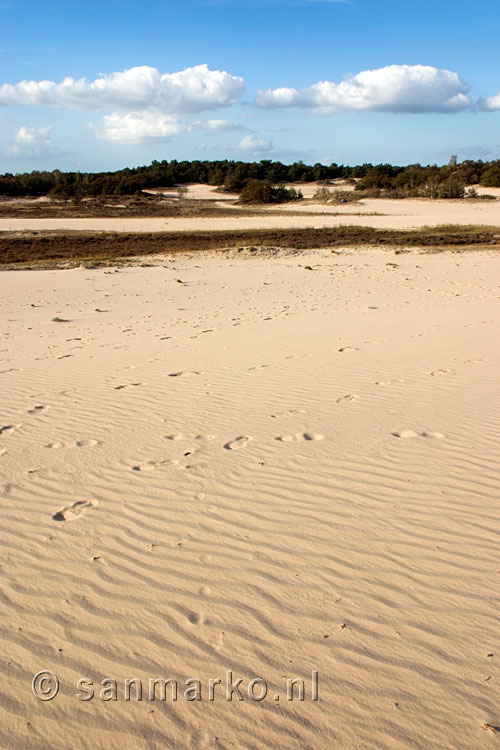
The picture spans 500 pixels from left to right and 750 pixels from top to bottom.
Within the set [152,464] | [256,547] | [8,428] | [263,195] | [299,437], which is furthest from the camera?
[263,195]

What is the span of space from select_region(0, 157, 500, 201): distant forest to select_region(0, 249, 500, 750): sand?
5793cm

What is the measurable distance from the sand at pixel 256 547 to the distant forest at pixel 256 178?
57.9 m

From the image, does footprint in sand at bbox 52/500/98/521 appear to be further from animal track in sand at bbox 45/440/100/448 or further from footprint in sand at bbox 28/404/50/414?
footprint in sand at bbox 28/404/50/414

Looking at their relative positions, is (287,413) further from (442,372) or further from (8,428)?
(8,428)

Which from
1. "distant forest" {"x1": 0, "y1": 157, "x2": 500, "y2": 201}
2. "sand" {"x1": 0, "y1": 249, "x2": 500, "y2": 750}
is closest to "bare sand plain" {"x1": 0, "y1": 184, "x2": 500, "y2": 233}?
"distant forest" {"x1": 0, "y1": 157, "x2": 500, "y2": 201}

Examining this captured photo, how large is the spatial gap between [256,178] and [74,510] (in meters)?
81.2

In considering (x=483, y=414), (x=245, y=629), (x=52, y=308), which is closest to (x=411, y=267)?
(x=52, y=308)

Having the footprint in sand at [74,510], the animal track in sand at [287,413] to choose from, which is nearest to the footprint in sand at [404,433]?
the animal track in sand at [287,413]

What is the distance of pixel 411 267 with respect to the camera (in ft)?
67.4

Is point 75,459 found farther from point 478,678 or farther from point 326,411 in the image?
point 478,678

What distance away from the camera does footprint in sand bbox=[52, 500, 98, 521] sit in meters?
3.85

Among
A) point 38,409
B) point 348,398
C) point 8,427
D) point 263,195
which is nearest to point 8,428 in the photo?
point 8,427

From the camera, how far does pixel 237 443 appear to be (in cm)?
509

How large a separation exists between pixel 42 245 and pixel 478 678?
98.8 ft
